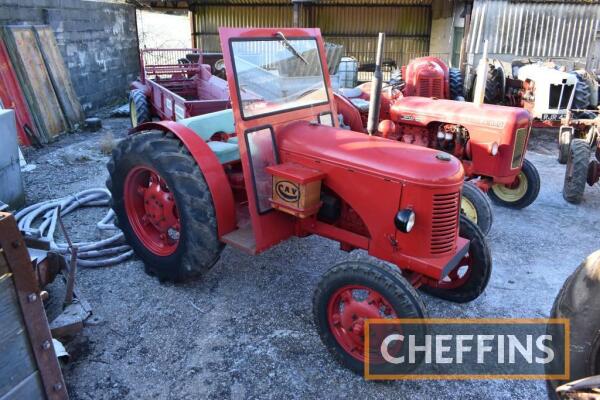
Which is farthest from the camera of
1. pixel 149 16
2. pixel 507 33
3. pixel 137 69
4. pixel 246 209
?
pixel 149 16

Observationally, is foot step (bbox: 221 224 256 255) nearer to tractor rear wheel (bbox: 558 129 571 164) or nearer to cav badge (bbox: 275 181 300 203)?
cav badge (bbox: 275 181 300 203)

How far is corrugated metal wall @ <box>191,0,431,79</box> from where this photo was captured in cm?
1574

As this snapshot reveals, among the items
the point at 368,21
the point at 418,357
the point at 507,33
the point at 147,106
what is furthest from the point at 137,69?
the point at 418,357

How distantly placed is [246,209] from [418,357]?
1.67 meters

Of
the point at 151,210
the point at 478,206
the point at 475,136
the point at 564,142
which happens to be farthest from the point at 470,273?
the point at 564,142

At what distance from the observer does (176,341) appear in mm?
2949

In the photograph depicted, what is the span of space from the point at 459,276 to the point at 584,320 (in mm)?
1435

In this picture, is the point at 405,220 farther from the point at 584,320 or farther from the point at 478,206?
the point at 478,206

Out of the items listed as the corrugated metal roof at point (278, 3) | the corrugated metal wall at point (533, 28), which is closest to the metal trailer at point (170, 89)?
the corrugated metal wall at point (533, 28)

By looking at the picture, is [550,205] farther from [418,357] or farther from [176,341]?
[176,341]

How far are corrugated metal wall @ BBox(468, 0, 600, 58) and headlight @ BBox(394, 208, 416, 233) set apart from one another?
9948 millimetres

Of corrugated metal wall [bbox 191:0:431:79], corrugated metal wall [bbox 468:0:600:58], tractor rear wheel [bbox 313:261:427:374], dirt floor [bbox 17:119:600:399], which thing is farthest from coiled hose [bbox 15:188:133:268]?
corrugated metal wall [bbox 191:0:431:79]

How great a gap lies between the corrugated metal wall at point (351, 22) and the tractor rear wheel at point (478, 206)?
12.5 metres

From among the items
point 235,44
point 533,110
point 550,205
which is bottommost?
point 550,205
